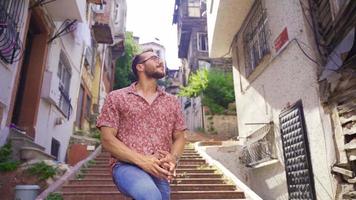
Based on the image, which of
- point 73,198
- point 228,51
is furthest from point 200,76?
point 73,198

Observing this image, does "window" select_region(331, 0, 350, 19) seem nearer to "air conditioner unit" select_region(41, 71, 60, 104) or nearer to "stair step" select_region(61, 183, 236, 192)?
"stair step" select_region(61, 183, 236, 192)

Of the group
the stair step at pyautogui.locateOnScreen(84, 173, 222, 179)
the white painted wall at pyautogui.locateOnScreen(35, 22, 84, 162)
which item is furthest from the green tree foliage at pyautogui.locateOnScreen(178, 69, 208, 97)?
the stair step at pyautogui.locateOnScreen(84, 173, 222, 179)

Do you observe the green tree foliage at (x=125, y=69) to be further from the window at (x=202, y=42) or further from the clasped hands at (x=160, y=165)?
the clasped hands at (x=160, y=165)

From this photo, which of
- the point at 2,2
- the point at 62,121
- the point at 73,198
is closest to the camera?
the point at 73,198

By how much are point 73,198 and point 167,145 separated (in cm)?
400

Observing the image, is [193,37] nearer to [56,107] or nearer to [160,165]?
[56,107]

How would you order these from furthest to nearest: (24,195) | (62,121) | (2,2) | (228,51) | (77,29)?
(77,29) → (228,51) → (62,121) → (2,2) → (24,195)

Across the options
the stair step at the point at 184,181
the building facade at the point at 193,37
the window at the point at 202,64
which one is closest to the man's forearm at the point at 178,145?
the stair step at the point at 184,181

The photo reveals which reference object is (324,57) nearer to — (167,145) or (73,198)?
(167,145)

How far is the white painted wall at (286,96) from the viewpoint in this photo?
499cm

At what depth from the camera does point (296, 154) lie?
19.3ft

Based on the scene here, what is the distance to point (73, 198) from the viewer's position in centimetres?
568

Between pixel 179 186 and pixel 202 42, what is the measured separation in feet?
61.6

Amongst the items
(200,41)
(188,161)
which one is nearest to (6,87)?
(188,161)
